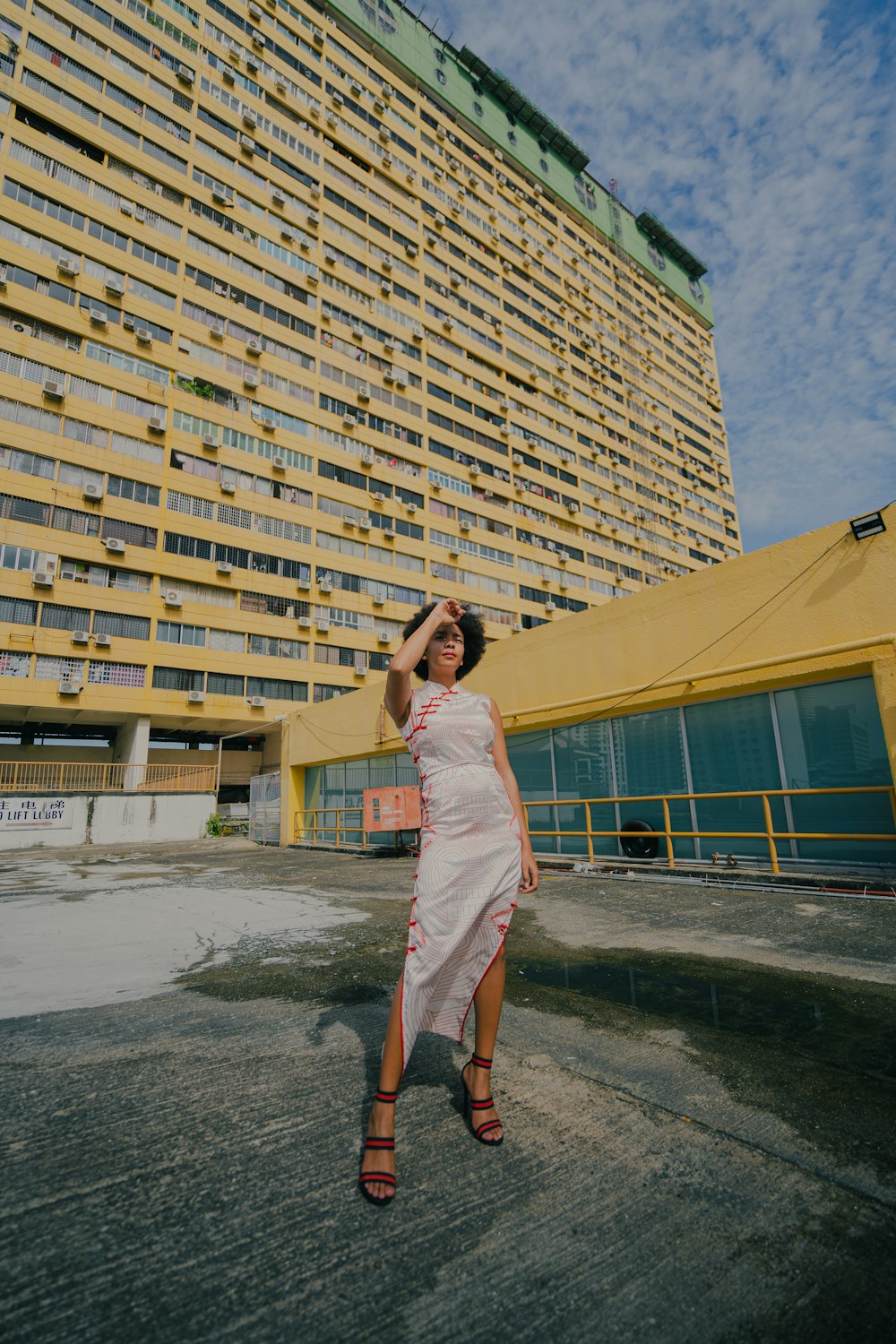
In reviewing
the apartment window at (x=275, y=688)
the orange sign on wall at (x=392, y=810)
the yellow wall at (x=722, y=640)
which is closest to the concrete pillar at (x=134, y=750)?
the apartment window at (x=275, y=688)

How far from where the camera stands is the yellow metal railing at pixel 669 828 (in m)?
6.28

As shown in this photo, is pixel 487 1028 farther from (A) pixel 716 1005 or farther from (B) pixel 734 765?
(B) pixel 734 765


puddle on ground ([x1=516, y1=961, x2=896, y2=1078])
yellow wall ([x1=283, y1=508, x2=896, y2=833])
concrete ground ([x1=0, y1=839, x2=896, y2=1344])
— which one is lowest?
puddle on ground ([x1=516, y1=961, x2=896, y2=1078])

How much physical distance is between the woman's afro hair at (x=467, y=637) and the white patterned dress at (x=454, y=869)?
27 centimetres

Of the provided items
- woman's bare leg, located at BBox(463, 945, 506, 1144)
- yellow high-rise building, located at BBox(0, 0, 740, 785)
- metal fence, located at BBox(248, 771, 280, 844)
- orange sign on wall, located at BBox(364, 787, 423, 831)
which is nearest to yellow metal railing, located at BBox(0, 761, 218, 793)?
yellow high-rise building, located at BBox(0, 0, 740, 785)

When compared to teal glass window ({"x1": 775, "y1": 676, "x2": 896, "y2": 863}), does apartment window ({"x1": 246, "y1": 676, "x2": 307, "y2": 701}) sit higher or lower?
higher

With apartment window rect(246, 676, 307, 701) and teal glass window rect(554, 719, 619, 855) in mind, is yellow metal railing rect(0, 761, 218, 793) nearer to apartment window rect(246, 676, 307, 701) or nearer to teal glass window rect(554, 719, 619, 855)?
apartment window rect(246, 676, 307, 701)

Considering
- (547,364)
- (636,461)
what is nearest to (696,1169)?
(547,364)

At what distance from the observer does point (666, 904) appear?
224 inches

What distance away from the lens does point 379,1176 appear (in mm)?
1414

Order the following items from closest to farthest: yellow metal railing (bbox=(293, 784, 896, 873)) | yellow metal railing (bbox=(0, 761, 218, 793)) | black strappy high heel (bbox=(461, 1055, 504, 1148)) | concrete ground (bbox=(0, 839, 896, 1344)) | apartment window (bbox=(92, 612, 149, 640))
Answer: concrete ground (bbox=(0, 839, 896, 1344)) → black strappy high heel (bbox=(461, 1055, 504, 1148)) → yellow metal railing (bbox=(293, 784, 896, 873)) → yellow metal railing (bbox=(0, 761, 218, 793)) → apartment window (bbox=(92, 612, 149, 640))

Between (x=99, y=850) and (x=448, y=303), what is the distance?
38.9 m

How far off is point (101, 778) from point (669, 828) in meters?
22.7

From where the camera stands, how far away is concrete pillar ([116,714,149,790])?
23781 millimetres
